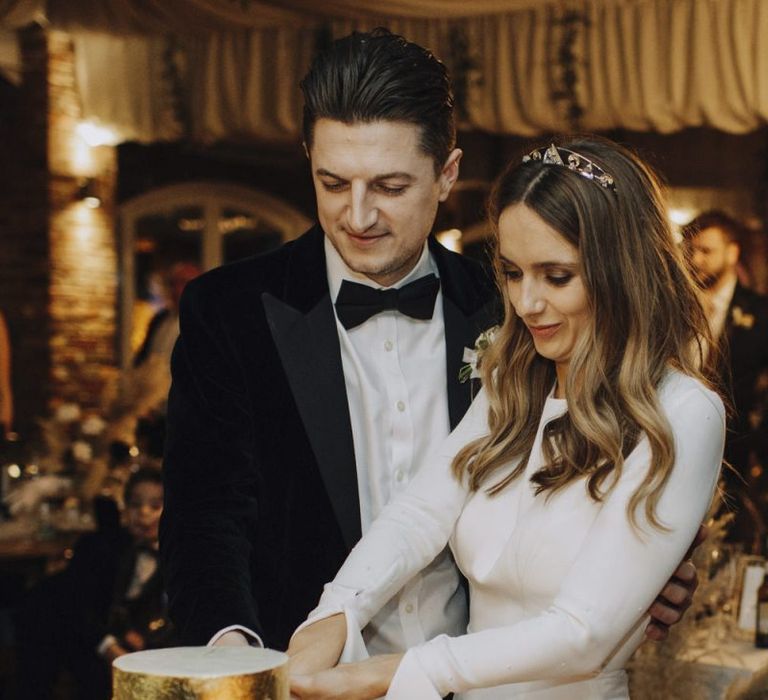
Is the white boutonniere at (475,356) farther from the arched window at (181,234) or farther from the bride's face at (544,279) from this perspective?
the arched window at (181,234)

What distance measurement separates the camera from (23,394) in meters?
8.48

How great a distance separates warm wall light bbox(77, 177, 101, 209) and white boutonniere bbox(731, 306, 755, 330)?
4187 millimetres

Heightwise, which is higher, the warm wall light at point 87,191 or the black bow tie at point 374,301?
the black bow tie at point 374,301

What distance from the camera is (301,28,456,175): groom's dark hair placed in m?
2.18

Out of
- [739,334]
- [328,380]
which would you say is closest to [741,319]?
[739,334]

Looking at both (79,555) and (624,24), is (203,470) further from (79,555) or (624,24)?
(624,24)

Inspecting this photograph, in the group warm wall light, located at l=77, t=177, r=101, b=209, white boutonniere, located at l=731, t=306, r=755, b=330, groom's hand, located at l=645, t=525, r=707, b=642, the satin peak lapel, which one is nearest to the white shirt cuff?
the satin peak lapel

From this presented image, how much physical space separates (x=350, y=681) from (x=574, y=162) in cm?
84

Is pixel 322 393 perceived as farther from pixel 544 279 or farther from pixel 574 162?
pixel 574 162

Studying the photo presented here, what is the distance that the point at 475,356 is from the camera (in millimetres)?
2377

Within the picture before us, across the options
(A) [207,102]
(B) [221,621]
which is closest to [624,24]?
(A) [207,102]

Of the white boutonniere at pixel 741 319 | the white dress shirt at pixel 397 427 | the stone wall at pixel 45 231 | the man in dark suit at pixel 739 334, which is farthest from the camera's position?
the stone wall at pixel 45 231

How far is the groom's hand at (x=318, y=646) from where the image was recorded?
1.95 metres

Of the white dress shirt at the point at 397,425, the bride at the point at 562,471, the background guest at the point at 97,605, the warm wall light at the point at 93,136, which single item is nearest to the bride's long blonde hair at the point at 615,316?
the bride at the point at 562,471
